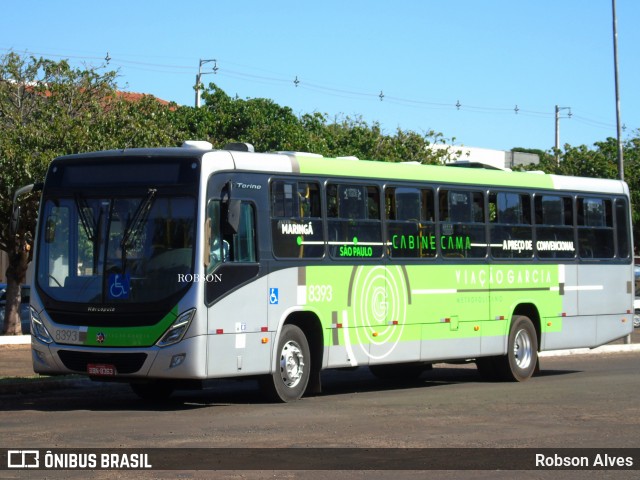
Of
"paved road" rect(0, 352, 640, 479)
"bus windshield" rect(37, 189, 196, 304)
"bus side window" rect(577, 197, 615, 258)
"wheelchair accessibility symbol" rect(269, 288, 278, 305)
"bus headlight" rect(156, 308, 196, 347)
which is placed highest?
"bus side window" rect(577, 197, 615, 258)

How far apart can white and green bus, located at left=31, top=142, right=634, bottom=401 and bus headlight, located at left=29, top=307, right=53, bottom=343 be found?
0.02m

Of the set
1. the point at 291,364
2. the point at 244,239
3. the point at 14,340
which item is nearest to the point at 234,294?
the point at 244,239

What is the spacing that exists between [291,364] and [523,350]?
5.97 metres

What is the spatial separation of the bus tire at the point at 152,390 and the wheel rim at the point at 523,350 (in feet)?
21.1

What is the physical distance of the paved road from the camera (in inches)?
475

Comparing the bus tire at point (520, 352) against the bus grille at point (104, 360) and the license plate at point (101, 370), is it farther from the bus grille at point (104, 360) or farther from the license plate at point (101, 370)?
the license plate at point (101, 370)

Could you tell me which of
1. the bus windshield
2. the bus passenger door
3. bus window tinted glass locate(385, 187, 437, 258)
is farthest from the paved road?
bus window tinted glass locate(385, 187, 437, 258)

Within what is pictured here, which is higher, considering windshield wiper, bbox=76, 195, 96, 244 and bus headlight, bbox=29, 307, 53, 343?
windshield wiper, bbox=76, 195, 96, 244

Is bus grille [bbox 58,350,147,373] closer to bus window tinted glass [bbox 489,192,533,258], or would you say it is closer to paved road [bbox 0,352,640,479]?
paved road [bbox 0,352,640,479]

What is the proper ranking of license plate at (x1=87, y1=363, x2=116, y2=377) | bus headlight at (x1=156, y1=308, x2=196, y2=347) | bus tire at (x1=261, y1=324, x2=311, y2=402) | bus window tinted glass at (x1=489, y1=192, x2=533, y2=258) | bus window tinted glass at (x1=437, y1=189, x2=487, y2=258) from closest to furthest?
bus headlight at (x1=156, y1=308, x2=196, y2=347)
license plate at (x1=87, y1=363, x2=116, y2=377)
bus tire at (x1=261, y1=324, x2=311, y2=402)
bus window tinted glass at (x1=437, y1=189, x2=487, y2=258)
bus window tinted glass at (x1=489, y1=192, x2=533, y2=258)

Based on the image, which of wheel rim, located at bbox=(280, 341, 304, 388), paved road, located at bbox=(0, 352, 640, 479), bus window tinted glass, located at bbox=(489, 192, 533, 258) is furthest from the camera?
bus window tinted glass, located at bbox=(489, 192, 533, 258)

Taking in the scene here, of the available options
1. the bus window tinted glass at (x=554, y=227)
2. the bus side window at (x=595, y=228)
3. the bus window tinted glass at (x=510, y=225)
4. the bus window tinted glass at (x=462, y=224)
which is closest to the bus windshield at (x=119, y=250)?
the bus window tinted glass at (x=462, y=224)

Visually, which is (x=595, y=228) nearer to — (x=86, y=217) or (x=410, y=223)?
(x=410, y=223)

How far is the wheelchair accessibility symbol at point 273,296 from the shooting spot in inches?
640
